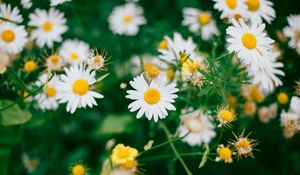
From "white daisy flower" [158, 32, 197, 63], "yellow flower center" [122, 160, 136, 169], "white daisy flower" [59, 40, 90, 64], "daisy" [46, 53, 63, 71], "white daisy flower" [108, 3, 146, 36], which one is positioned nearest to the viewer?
"yellow flower center" [122, 160, 136, 169]

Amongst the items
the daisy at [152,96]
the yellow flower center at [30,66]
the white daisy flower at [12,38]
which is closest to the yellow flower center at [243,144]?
the daisy at [152,96]

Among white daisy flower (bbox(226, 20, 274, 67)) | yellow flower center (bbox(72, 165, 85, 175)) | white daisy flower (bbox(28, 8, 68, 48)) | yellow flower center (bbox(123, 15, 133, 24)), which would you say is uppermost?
yellow flower center (bbox(123, 15, 133, 24))

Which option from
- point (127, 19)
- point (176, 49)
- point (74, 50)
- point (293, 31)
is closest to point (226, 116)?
point (176, 49)

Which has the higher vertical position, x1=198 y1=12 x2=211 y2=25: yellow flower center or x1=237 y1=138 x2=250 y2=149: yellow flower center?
x1=198 y1=12 x2=211 y2=25: yellow flower center

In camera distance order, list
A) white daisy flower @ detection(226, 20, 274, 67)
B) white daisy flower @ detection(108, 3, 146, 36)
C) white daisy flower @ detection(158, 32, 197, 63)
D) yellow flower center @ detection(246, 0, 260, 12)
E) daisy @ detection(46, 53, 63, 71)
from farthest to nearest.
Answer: white daisy flower @ detection(108, 3, 146, 36) < yellow flower center @ detection(246, 0, 260, 12) < white daisy flower @ detection(158, 32, 197, 63) < daisy @ detection(46, 53, 63, 71) < white daisy flower @ detection(226, 20, 274, 67)

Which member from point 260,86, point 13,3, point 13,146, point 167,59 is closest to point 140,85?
point 167,59

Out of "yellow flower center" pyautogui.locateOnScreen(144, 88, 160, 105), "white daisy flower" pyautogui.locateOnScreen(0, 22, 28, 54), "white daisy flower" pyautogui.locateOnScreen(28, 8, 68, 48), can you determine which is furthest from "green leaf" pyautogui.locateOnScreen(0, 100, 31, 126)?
"yellow flower center" pyautogui.locateOnScreen(144, 88, 160, 105)

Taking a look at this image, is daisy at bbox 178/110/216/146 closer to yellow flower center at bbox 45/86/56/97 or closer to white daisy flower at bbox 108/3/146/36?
yellow flower center at bbox 45/86/56/97

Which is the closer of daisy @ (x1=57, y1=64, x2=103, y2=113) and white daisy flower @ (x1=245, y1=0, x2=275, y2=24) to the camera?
daisy @ (x1=57, y1=64, x2=103, y2=113)
